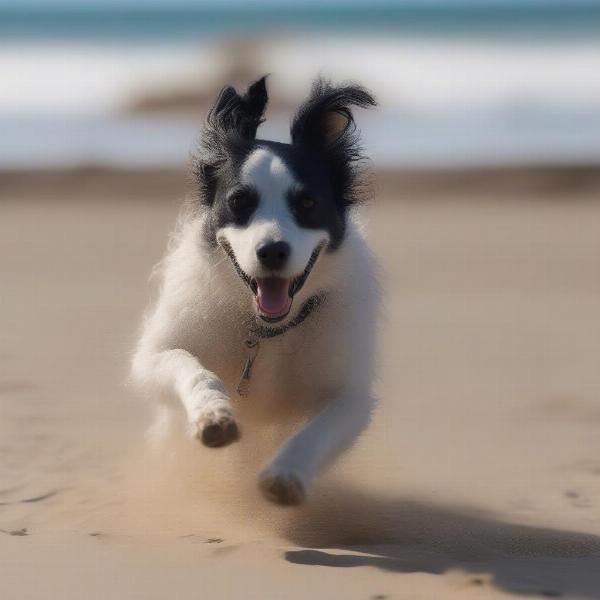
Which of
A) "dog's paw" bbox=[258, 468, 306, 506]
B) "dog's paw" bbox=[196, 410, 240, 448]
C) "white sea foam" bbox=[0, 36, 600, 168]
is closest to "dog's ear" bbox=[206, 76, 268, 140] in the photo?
"dog's paw" bbox=[196, 410, 240, 448]

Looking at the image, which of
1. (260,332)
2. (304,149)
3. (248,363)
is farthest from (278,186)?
(248,363)

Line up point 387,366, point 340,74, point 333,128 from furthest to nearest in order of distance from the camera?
point 340,74
point 387,366
point 333,128

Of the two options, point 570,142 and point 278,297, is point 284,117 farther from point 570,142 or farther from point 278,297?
point 278,297

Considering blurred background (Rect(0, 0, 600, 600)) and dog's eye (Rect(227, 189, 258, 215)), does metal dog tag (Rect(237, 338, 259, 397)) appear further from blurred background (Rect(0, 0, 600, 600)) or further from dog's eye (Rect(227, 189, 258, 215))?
dog's eye (Rect(227, 189, 258, 215))

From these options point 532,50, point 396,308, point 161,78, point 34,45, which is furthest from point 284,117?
point 34,45

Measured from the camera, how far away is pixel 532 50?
95.3 feet

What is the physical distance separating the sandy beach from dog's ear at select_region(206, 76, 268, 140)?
0.95 m

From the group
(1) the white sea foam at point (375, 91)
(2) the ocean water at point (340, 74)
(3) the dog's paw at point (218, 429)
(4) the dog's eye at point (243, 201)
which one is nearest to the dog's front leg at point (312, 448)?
(3) the dog's paw at point (218, 429)

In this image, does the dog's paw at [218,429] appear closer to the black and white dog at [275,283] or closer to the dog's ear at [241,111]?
the black and white dog at [275,283]

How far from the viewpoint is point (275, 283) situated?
13.9 feet

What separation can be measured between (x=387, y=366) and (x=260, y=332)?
2.48 meters

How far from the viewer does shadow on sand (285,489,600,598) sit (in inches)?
147

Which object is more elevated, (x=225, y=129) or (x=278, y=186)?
(x=225, y=129)

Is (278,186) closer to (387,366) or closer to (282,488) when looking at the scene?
(282,488)
